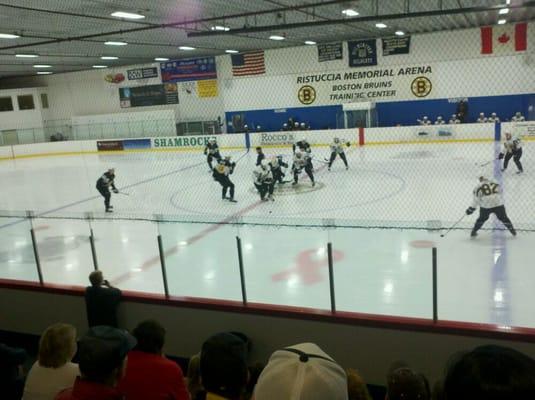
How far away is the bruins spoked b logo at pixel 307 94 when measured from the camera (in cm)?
2252

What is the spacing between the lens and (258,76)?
2306 cm

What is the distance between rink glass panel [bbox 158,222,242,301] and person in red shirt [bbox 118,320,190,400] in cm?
173

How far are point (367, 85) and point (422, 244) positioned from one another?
60.5ft

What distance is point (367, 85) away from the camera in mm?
21672

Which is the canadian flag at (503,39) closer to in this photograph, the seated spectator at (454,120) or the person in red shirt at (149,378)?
the seated spectator at (454,120)

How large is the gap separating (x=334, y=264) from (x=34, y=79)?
30071 millimetres

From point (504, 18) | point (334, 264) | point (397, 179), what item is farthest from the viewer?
point (504, 18)

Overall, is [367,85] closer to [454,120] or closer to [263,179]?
[454,120]

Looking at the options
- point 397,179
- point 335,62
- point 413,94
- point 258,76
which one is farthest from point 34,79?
point 397,179

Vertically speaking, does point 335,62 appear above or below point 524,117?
above

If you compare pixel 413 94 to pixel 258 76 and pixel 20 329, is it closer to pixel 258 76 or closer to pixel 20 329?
pixel 258 76

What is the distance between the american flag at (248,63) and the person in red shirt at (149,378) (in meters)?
21.0

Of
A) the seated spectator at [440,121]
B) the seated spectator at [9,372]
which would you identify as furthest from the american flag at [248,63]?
the seated spectator at [9,372]

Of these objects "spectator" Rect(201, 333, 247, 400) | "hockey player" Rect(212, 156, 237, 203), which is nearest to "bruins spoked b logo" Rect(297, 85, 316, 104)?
"hockey player" Rect(212, 156, 237, 203)
